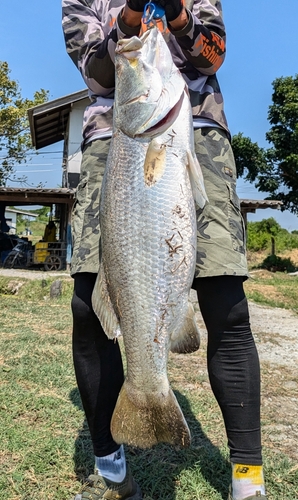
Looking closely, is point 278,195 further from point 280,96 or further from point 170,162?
point 170,162

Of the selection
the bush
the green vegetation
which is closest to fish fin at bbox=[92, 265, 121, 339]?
the bush

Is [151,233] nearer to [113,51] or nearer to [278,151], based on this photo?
[113,51]

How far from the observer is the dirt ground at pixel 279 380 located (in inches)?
115

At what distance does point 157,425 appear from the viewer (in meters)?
1.78

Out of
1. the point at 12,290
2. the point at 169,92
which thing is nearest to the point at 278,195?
the point at 12,290

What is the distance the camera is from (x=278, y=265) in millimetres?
21109

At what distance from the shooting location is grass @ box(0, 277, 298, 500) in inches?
88.7

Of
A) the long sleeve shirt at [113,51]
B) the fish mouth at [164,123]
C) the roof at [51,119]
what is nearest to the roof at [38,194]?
the roof at [51,119]

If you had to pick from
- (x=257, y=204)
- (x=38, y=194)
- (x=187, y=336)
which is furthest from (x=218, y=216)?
(x=257, y=204)

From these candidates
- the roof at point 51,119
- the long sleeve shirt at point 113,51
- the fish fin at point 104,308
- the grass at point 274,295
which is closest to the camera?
the fish fin at point 104,308

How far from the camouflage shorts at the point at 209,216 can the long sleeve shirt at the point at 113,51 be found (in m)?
0.12

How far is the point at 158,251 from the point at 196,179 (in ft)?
1.06

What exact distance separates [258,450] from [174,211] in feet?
3.44

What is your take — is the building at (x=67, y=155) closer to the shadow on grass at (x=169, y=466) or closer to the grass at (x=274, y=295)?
the grass at (x=274, y=295)
